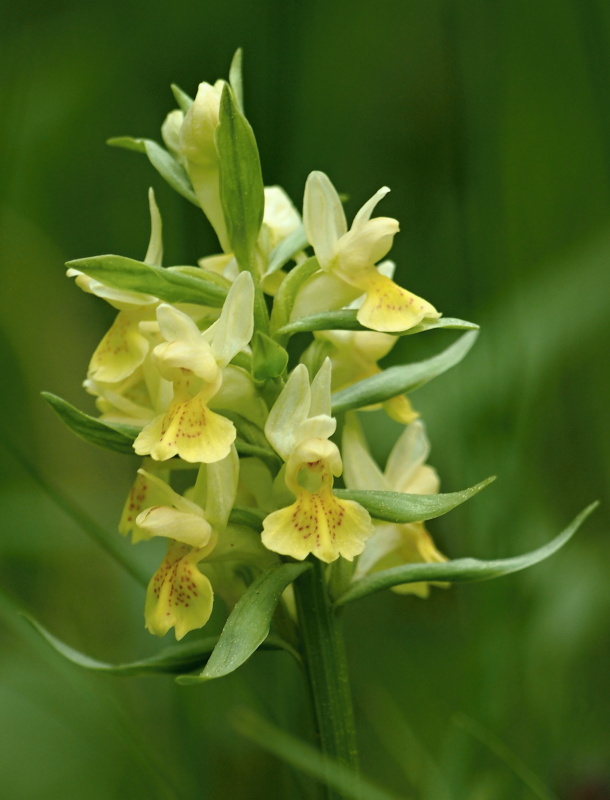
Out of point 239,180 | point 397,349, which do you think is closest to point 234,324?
point 239,180

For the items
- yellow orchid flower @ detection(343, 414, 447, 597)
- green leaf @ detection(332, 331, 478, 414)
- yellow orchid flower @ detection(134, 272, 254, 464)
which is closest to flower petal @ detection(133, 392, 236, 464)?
yellow orchid flower @ detection(134, 272, 254, 464)

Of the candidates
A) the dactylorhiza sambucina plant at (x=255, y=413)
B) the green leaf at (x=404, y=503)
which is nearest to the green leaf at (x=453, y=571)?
the dactylorhiza sambucina plant at (x=255, y=413)

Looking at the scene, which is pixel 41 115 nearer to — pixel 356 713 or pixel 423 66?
pixel 423 66

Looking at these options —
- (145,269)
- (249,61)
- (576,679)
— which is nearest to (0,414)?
(145,269)

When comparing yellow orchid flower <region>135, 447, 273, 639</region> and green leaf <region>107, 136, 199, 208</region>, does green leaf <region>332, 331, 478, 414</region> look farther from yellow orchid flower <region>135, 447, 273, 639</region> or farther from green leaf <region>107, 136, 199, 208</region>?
green leaf <region>107, 136, 199, 208</region>

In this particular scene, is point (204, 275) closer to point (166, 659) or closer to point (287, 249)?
point (287, 249)

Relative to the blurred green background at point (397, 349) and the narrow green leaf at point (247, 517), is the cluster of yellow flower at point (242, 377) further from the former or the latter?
the blurred green background at point (397, 349)
